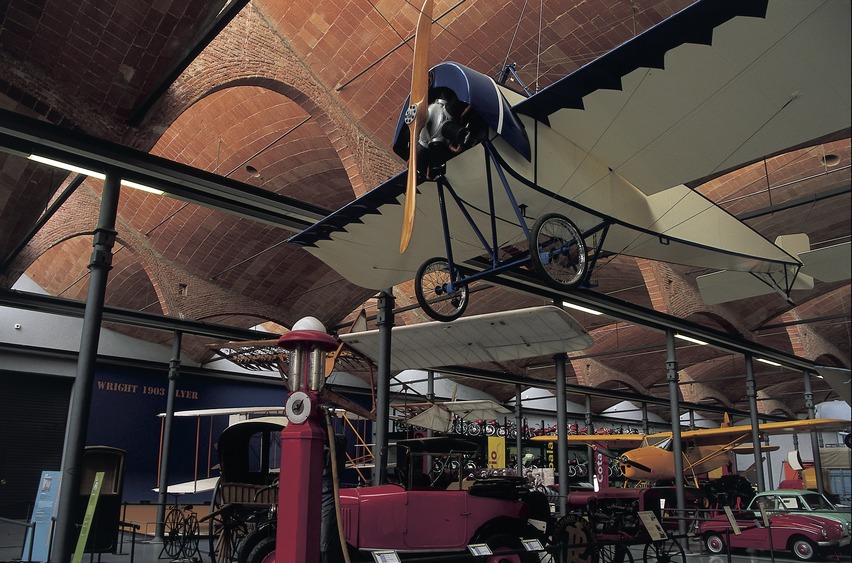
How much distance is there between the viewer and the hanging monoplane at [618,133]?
486 cm

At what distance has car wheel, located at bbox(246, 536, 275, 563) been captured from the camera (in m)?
6.41

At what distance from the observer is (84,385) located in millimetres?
7383

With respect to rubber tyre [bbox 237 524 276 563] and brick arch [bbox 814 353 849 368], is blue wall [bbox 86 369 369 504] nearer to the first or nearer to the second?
rubber tyre [bbox 237 524 276 563]

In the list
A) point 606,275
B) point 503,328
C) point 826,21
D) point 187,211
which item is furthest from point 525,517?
point 606,275

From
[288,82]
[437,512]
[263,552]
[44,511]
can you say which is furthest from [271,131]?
[263,552]

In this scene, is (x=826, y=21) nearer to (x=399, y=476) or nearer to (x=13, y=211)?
(x=399, y=476)

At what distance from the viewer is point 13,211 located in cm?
1234

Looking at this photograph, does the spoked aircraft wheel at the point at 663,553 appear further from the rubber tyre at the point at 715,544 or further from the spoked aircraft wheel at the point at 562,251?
the spoked aircraft wheel at the point at 562,251

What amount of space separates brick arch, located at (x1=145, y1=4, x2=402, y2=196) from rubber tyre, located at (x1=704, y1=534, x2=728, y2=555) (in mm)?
10547

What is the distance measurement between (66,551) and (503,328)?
705 cm

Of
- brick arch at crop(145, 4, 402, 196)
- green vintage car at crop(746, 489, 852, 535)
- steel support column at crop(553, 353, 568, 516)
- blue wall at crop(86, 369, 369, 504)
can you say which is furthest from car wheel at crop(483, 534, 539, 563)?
blue wall at crop(86, 369, 369, 504)

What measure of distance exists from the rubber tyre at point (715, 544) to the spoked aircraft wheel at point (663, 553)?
90 cm

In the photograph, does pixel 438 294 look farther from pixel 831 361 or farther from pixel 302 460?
pixel 831 361

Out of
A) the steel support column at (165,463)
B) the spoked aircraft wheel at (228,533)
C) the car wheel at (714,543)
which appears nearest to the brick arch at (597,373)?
the car wheel at (714,543)
